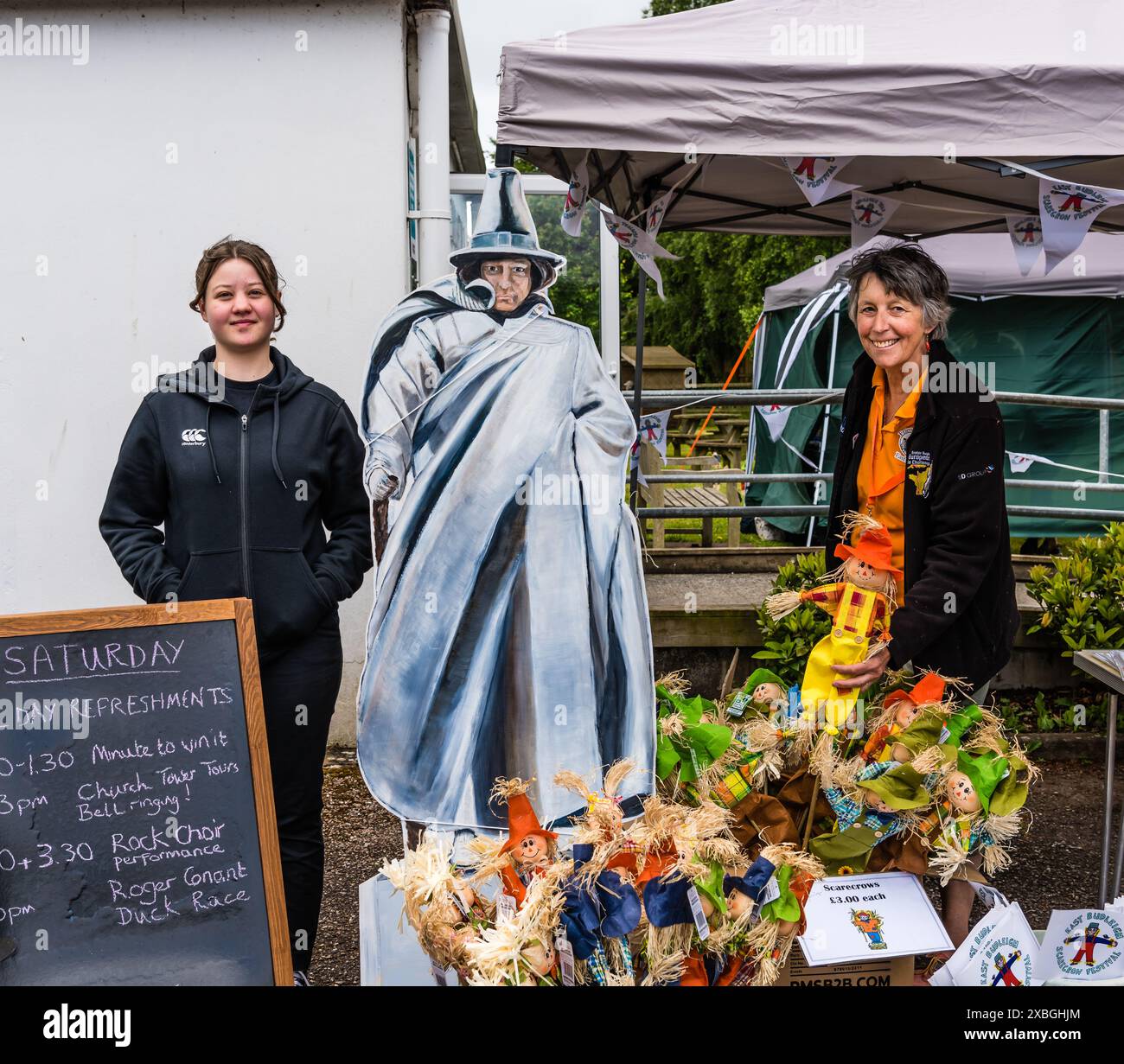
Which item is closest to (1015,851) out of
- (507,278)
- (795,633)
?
(795,633)

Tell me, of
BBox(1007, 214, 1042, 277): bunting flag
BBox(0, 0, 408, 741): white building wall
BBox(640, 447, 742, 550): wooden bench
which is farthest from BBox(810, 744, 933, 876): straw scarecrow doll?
BBox(0, 0, 408, 741): white building wall

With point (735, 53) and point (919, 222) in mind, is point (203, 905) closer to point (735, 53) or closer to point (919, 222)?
point (735, 53)

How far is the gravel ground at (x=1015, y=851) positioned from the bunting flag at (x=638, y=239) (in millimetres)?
2446

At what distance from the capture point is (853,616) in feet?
8.78

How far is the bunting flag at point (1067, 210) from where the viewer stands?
9.78ft

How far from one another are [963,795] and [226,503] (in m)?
1.91

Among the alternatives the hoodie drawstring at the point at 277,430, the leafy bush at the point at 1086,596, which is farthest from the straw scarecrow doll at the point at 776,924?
the leafy bush at the point at 1086,596

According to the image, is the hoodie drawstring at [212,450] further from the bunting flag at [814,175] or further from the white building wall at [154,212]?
the white building wall at [154,212]

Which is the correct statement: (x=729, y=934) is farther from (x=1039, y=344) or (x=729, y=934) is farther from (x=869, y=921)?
(x=1039, y=344)

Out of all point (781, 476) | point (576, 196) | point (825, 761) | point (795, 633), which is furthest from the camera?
point (781, 476)

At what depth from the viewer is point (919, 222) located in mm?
4914

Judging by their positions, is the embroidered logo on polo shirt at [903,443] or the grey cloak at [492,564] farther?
the grey cloak at [492,564]

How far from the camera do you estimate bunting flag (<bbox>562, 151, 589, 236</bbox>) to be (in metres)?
3.51

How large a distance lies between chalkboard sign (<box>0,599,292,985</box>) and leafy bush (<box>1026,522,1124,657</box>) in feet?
12.4
